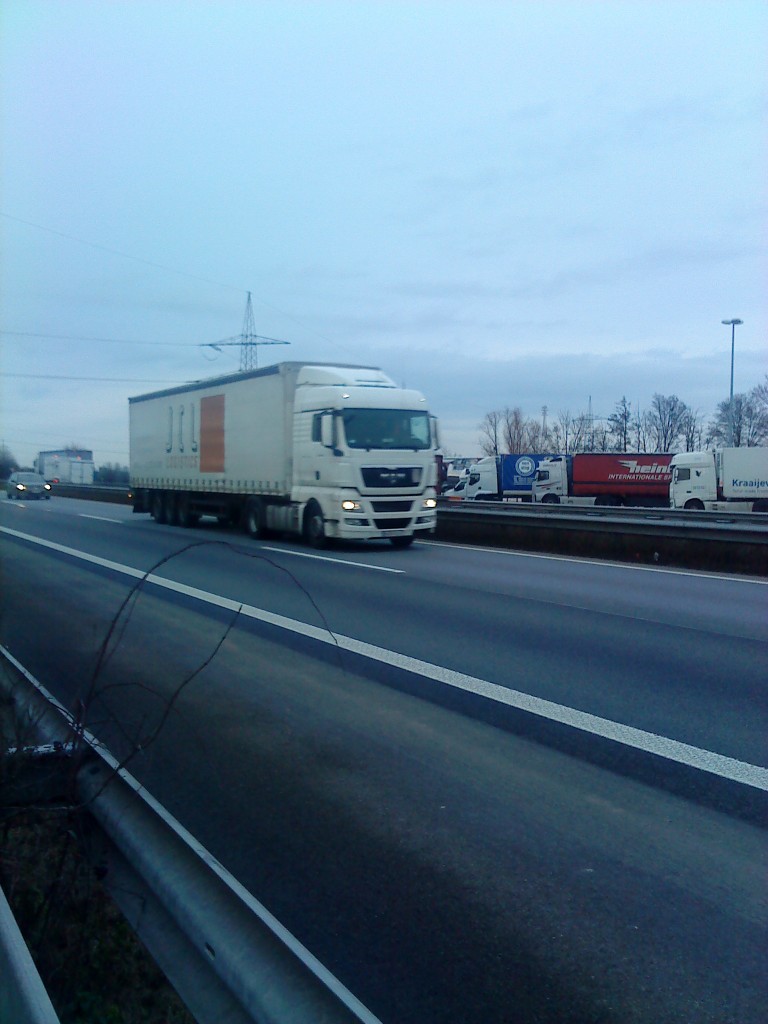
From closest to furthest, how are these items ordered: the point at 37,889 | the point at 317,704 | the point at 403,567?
the point at 37,889
the point at 317,704
the point at 403,567

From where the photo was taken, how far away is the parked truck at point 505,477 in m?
53.9

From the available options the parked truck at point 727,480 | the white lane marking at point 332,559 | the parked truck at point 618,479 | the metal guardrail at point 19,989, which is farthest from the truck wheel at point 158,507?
the metal guardrail at point 19,989

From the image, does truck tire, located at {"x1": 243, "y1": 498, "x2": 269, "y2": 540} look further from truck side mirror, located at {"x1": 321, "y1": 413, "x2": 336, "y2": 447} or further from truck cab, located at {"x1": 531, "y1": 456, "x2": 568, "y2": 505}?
truck cab, located at {"x1": 531, "y1": 456, "x2": 568, "y2": 505}

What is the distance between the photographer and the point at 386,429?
20.4 meters

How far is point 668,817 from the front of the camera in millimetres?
5199

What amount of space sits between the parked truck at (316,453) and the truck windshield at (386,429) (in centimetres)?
2

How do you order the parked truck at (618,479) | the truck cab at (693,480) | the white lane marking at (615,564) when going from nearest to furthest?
the white lane marking at (615,564) → the truck cab at (693,480) → the parked truck at (618,479)

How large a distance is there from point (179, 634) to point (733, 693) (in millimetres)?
5995

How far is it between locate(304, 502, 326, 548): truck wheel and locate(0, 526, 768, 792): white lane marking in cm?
859

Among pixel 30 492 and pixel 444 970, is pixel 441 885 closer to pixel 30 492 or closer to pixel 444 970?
pixel 444 970

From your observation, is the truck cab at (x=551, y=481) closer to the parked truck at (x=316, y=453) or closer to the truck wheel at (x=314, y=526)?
the parked truck at (x=316, y=453)

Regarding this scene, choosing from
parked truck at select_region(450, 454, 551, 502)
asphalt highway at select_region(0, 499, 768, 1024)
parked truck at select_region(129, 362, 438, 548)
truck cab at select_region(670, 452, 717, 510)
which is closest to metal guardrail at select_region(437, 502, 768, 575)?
parked truck at select_region(129, 362, 438, 548)

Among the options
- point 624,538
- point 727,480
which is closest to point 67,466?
point 727,480

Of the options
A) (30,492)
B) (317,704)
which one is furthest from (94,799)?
(30,492)
